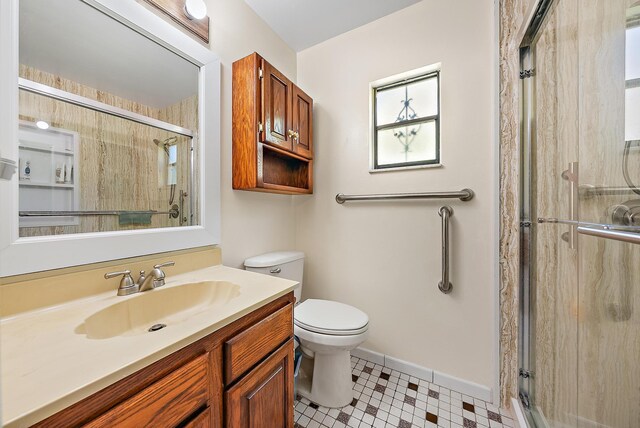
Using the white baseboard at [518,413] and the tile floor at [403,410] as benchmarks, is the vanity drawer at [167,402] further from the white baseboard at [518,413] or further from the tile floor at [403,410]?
the white baseboard at [518,413]

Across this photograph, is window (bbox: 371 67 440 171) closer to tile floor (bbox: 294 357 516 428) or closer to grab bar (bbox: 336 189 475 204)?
grab bar (bbox: 336 189 475 204)

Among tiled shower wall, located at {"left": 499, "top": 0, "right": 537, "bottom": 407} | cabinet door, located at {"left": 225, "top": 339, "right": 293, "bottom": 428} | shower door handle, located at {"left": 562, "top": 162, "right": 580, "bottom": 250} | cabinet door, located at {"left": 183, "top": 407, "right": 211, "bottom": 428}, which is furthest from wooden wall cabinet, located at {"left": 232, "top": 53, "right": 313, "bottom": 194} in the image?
shower door handle, located at {"left": 562, "top": 162, "right": 580, "bottom": 250}

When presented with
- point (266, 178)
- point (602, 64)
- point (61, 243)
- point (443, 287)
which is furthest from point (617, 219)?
point (61, 243)

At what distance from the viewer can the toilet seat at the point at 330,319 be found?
4.17ft

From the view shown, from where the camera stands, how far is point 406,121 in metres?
1.67

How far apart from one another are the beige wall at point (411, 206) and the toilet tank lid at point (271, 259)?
303mm

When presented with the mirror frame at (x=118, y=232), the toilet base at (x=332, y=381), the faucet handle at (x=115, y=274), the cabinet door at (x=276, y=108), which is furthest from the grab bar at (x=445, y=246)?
the faucet handle at (x=115, y=274)

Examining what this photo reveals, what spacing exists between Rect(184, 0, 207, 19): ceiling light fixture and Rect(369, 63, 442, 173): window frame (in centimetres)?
105

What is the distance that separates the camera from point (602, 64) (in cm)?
82

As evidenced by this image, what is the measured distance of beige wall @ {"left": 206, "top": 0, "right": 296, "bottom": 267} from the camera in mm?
1388

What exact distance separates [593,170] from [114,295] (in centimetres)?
173

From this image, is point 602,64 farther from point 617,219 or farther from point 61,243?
point 61,243

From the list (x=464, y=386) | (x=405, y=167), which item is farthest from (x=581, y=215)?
(x=464, y=386)

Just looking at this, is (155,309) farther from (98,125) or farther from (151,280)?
(98,125)
